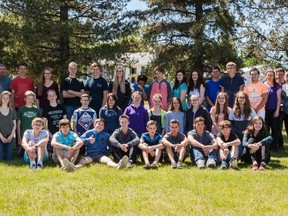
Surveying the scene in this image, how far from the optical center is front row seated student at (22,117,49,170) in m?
8.20

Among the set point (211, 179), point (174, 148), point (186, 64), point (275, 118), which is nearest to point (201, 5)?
point (186, 64)

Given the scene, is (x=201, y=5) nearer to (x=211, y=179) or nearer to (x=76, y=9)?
(x=76, y=9)

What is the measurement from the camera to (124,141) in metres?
8.81

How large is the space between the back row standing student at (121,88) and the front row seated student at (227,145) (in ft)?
8.38

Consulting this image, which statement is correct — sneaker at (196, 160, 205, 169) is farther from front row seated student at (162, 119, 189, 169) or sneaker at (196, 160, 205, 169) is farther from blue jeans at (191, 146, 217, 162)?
front row seated student at (162, 119, 189, 169)

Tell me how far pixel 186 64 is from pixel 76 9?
5102 millimetres

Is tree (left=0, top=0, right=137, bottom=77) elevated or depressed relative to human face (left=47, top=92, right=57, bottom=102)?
elevated

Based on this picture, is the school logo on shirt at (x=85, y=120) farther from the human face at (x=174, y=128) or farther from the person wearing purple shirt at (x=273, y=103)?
the person wearing purple shirt at (x=273, y=103)

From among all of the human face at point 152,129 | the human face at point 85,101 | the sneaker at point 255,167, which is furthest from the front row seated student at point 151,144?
the sneaker at point 255,167

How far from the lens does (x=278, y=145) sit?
10.6 meters

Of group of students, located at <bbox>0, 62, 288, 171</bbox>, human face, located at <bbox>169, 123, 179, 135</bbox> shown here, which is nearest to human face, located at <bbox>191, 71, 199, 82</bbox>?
group of students, located at <bbox>0, 62, 288, 171</bbox>

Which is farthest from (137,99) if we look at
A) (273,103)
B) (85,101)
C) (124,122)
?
(273,103)

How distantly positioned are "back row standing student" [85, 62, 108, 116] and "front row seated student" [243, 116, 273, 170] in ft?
11.3

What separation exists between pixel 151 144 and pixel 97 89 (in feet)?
6.66
